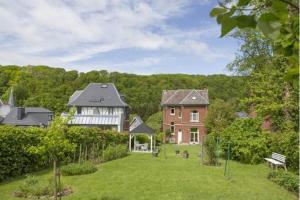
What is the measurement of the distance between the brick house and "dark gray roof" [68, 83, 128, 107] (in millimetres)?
6624

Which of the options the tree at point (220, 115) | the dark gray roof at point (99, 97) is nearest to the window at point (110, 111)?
the dark gray roof at point (99, 97)

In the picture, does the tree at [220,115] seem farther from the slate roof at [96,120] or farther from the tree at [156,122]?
the slate roof at [96,120]

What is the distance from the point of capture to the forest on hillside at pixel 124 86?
67188 mm

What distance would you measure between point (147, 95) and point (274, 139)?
169 feet

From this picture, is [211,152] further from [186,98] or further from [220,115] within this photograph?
[186,98]

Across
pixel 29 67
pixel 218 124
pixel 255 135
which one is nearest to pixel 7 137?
pixel 255 135

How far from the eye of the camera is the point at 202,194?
11039mm

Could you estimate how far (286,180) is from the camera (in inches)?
512

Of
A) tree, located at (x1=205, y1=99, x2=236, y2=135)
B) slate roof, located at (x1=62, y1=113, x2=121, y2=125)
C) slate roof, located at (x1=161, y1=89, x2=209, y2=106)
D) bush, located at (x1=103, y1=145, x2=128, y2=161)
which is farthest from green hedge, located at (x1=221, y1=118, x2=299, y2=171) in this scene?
slate roof, located at (x1=161, y1=89, x2=209, y2=106)

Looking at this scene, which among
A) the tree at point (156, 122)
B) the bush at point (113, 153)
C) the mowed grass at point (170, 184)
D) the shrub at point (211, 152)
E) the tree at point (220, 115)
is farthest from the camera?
the tree at point (156, 122)

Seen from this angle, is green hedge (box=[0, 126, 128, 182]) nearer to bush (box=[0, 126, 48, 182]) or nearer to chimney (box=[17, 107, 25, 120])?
bush (box=[0, 126, 48, 182])

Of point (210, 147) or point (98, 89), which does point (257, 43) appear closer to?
point (210, 147)

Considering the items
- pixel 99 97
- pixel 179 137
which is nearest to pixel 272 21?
pixel 99 97

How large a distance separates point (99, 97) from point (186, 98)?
11.4m
